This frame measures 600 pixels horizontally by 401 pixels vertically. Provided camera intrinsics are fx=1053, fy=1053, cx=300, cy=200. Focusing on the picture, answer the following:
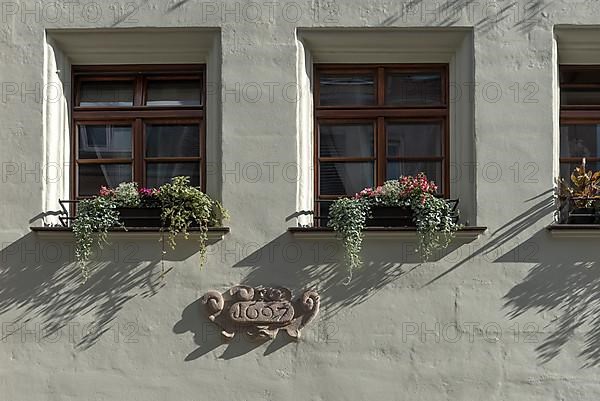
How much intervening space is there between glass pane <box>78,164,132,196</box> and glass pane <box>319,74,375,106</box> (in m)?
1.99

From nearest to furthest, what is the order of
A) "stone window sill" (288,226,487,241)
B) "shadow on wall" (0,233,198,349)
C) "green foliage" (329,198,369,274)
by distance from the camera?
"green foliage" (329,198,369,274), "stone window sill" (288,226,487,241), "shadow on wall" (0,233,198,349)

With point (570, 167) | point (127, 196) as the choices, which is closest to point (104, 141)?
point (127, 196)

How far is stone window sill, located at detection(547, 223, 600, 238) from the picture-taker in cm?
931

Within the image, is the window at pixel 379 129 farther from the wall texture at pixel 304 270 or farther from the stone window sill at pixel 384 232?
the stone window sill at pixel 384 232

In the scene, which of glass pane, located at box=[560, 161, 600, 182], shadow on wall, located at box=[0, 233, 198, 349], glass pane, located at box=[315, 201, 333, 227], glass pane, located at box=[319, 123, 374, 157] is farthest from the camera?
glass pane, located at box=[319, 123, 374, 157]

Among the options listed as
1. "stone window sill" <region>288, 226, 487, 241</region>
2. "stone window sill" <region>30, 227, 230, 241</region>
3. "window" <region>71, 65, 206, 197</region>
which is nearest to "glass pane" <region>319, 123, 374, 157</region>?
"stone window sill" <region>288, 226, 487, 241</region>

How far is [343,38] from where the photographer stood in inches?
383

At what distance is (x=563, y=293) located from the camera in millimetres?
9383

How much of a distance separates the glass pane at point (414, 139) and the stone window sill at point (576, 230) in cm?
133

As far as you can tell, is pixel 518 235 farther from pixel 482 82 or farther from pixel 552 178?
pixel 482 82

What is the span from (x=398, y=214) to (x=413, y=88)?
1.33 metres

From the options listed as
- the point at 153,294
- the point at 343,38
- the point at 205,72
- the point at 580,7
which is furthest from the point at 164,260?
the point at 580,7

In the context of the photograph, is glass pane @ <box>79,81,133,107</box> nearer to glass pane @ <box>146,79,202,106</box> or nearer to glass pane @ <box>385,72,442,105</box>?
glass pane @ <box>146,79,202,106</box>

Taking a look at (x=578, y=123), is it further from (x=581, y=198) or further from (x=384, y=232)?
(x=384, y=232)
